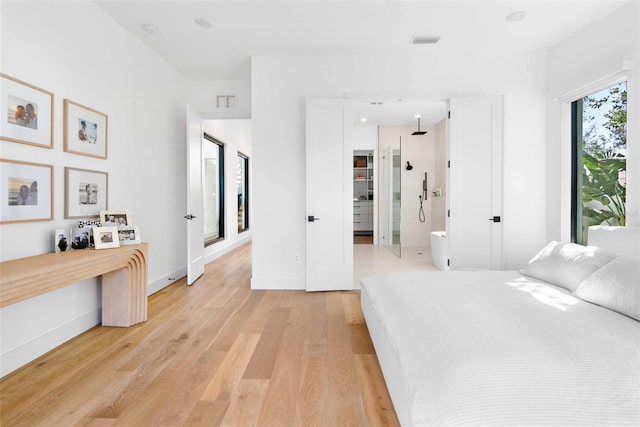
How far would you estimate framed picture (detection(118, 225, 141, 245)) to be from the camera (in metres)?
2.80

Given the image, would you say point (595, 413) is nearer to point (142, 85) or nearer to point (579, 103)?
point (579, 103)

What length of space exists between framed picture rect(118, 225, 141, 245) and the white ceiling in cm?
201

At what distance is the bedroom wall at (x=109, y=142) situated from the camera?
6.92 ft

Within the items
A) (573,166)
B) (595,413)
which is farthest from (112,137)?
(573,166)

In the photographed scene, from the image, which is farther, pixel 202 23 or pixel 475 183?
pixel 475 183

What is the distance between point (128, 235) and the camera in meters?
2.84

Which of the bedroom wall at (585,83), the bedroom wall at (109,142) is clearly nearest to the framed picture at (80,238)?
the bedroom wall at (109,142)

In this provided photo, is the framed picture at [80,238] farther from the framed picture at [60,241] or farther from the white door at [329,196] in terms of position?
the white door at [329,196]

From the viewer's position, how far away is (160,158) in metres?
3.89

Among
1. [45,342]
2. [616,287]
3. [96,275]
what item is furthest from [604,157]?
[45,342]

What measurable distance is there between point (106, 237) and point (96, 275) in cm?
45

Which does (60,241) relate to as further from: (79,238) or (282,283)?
(282,283)

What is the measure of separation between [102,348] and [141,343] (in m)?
0.26

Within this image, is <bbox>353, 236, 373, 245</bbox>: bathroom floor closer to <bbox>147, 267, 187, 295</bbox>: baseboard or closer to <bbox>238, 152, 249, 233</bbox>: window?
<bbox>238, 152, 249, 233</bbox>: window
